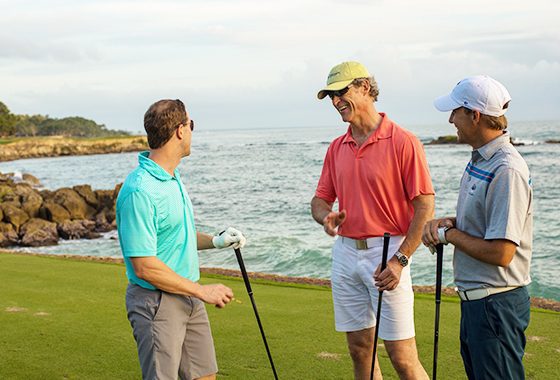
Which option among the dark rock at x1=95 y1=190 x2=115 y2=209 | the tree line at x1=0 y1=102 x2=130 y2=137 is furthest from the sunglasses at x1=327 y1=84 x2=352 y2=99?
the tree line at x1=0 y1=102 x2=130 y2=137

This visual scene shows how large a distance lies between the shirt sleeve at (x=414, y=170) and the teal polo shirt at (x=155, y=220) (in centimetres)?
118

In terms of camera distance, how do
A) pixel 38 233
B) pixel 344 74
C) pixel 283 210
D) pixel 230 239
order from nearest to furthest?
pixel 230 239
pixel 344 74
pixel 38 233
pixel 283 210

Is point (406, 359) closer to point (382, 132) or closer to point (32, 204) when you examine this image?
point (382, 132)

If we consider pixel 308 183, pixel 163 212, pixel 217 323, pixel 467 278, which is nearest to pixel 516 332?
pixel 467 278

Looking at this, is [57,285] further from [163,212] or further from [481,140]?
[481,140]

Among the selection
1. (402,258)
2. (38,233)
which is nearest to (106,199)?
(38,233)

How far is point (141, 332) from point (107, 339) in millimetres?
2595

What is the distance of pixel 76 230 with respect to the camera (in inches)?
855

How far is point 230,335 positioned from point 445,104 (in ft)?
10.7

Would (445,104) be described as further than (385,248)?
No

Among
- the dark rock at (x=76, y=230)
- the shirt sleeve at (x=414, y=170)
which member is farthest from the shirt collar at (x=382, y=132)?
the dark rock at (x=76, y=230)

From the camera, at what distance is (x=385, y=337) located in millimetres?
3953

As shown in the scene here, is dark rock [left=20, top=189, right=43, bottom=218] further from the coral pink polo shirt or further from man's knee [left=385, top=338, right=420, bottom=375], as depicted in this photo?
man's knee [left=385, top=338, right=420, bottom=375]

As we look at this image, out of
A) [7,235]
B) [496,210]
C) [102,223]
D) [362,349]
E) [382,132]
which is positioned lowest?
[102,223]
